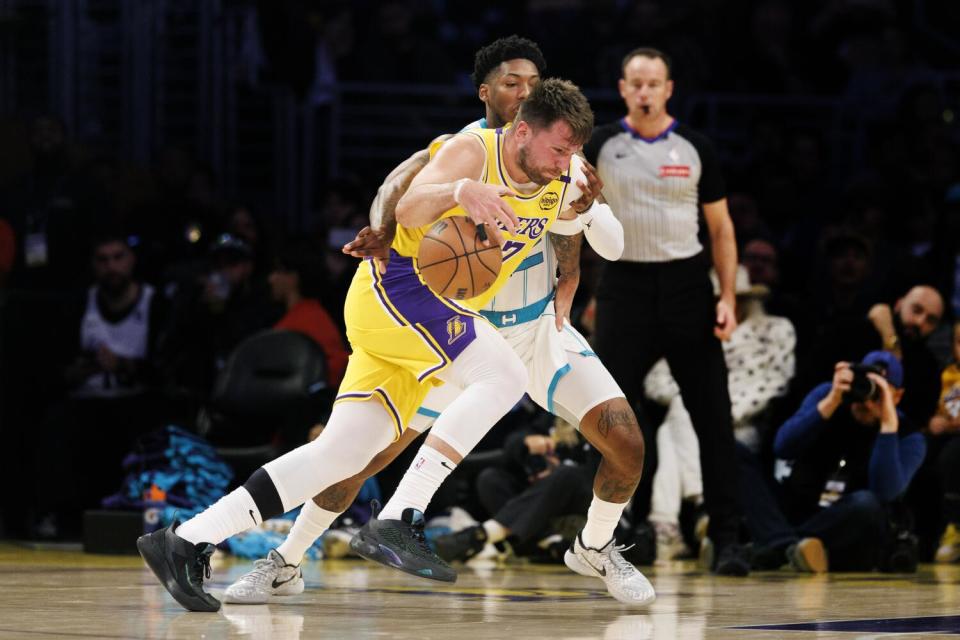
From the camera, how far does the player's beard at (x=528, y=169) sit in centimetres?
548

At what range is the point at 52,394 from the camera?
10.6 metres

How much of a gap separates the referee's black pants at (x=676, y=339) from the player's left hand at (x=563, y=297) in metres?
1.33

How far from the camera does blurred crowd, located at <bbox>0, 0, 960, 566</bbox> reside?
29.1 feet

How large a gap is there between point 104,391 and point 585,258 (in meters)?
3.04

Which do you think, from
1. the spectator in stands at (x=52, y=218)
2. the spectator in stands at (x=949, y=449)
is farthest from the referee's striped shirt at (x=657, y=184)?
the spectator in stands at (x=52, y=218)

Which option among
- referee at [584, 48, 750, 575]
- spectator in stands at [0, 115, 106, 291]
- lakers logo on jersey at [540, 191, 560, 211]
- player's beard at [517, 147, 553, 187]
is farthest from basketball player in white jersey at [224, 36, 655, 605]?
spectator in stands at [0, 115, 106, 291]

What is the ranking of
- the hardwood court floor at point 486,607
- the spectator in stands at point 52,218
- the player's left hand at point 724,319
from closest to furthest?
the hardwood court floor at point 486,607, the player's left hand at point 724,319, the spectator in stands at point 52,218

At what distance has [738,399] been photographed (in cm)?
895

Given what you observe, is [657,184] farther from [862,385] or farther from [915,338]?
[915,338]

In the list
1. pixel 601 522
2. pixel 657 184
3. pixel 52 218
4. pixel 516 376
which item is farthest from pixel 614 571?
pixel 52 218

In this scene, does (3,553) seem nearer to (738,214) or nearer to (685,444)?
(685,444)

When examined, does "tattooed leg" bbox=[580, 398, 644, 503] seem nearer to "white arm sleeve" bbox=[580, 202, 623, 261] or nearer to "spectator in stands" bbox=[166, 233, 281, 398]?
"white arm sleeve" bbox=[580, 202, 623, 261]

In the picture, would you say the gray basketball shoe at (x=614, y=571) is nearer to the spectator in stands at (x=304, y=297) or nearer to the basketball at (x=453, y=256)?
the basketball at (x=453, y=256)

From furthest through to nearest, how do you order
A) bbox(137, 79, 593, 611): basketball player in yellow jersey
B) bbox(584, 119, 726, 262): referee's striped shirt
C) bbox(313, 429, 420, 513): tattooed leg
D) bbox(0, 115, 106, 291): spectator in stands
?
1. bbox(0, 115, 106, 291): spectator in stands
2. bbox(584, 119, 726, 262): referee's striped shirt
3. bbox(313, 429, 420, 513): tattooed leg
4. bbox(137, 79, 593, 611): basketball player in yellow jersey
